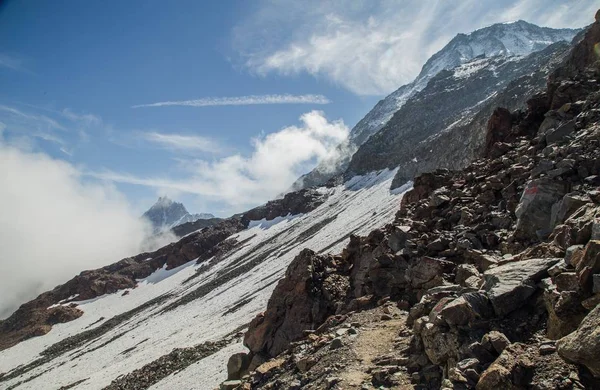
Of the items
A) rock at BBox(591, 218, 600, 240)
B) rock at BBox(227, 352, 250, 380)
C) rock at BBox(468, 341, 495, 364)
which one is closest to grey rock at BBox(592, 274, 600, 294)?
rock at BBox(591, 218, 600, 240)

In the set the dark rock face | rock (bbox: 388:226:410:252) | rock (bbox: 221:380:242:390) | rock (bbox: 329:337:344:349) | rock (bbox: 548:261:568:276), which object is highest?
the dark rock face

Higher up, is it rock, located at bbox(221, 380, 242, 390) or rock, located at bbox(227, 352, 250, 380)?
rock, located at bbox(221, 380, 242, 390)

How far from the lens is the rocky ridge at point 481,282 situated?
6.91 meters

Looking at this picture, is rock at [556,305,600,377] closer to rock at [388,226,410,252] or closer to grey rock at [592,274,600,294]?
grey rock at [592,274,600,294]

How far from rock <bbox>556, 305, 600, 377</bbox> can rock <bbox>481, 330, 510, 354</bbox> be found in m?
1.33

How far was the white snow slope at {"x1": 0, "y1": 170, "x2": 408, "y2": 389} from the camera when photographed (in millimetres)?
37806

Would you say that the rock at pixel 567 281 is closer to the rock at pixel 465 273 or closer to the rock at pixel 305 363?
the rock at pixel 465 273

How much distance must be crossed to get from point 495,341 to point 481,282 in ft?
9.48

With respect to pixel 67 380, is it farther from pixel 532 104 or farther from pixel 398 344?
pixel 532 104

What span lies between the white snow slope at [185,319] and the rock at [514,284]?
19.3 m

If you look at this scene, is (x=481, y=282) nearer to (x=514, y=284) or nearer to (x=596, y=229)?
(x=514, y=284)

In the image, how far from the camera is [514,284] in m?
8.50

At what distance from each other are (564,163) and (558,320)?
→ 916 centimetres

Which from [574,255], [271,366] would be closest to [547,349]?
[574,255]
